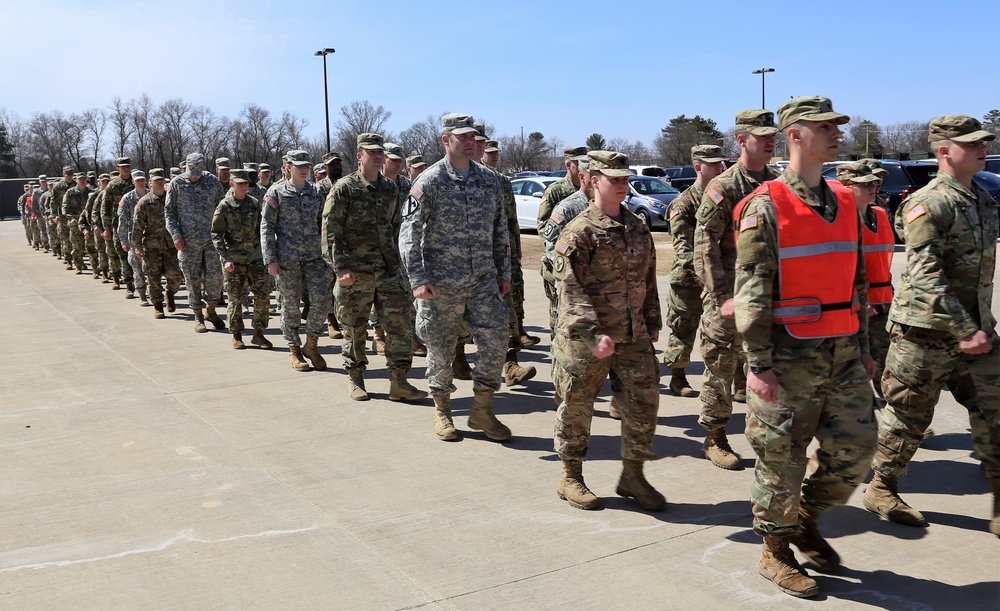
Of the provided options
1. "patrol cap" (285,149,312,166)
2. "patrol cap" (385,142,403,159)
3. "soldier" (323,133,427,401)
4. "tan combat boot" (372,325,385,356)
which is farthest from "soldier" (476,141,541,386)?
"patrol cap" (285,149,312,166)

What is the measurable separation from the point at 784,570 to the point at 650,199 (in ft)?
66.8

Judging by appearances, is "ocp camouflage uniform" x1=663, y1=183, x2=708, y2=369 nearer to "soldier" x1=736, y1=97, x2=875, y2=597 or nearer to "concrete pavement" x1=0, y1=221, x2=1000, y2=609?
"concrete pavement" x1=0, y1=221, x2=1000, y2=609

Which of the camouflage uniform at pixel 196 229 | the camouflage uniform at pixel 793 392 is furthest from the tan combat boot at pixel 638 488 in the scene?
the camouflage uniform at pixel 196 229

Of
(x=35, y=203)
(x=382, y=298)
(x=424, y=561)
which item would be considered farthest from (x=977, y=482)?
(x=35, y=203)

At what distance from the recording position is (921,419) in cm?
470

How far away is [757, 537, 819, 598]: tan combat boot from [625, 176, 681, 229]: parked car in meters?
18.1

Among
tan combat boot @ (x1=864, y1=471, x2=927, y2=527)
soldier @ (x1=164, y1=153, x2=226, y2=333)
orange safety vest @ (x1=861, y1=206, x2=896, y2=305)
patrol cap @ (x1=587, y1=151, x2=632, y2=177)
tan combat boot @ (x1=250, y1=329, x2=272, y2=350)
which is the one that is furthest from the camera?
soldier @ (x1=164, y1=153, x2=226, y2=333)

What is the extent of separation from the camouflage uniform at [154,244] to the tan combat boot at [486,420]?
6.98 metres

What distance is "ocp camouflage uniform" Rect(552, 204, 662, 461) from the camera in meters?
4.86

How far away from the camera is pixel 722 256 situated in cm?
553

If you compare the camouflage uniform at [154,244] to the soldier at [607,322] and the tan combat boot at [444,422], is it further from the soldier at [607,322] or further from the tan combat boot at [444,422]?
the soldier at [607,322]

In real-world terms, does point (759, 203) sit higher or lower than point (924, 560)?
higher

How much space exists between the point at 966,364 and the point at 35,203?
2660 cm

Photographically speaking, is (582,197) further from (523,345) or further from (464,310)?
(523,345)
